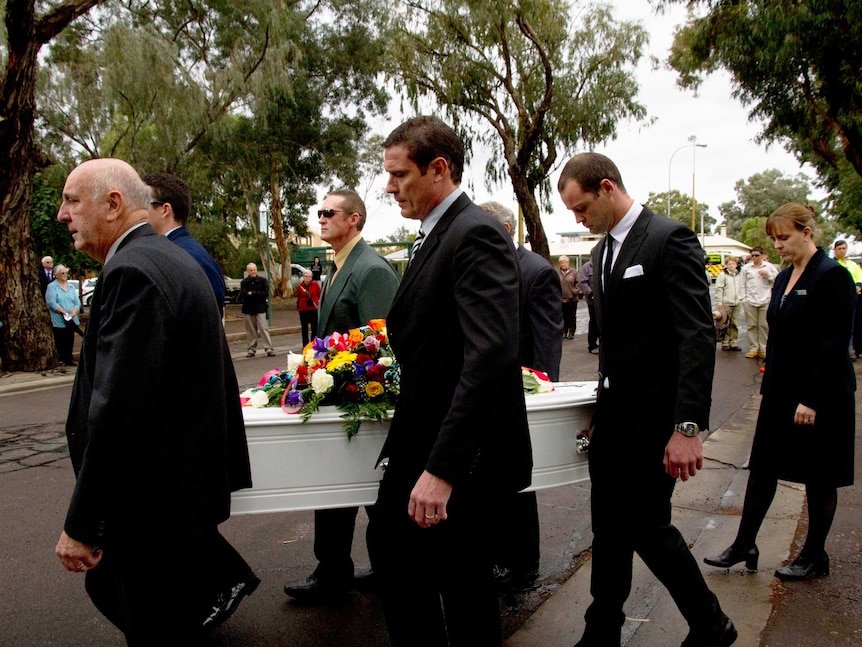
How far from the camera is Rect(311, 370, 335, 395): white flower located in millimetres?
2754

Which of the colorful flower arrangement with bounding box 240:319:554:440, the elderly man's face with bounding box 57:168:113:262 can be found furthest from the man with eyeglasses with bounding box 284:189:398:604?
the elderly man's face with bounding box 57:168:113:262

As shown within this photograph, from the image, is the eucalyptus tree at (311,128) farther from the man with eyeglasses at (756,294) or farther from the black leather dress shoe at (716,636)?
the black leather dress shoe at (716,636)

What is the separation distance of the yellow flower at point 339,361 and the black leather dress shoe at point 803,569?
239 centimetres

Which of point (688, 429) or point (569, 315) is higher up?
point (688, 429)

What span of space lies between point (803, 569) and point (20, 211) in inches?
503

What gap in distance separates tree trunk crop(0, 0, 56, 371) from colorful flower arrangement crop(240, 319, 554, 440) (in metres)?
11.2

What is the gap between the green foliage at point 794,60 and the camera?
1246 cm

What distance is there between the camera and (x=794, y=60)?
13641mm

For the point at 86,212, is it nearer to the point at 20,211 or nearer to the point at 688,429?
the point at 688,429

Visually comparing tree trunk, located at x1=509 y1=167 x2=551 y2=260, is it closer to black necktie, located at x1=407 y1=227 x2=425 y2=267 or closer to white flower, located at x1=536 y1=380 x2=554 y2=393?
white flower, located at x1=536 y1=380 x2=554 y2=393

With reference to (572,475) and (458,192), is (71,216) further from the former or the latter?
(572,475)

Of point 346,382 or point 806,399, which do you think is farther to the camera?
point 806,399

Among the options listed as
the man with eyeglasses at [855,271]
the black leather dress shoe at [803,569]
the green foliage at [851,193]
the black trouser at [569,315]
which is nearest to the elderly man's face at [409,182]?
the black leather dress shoe at [803,569]

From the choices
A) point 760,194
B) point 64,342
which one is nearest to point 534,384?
point 64,342
